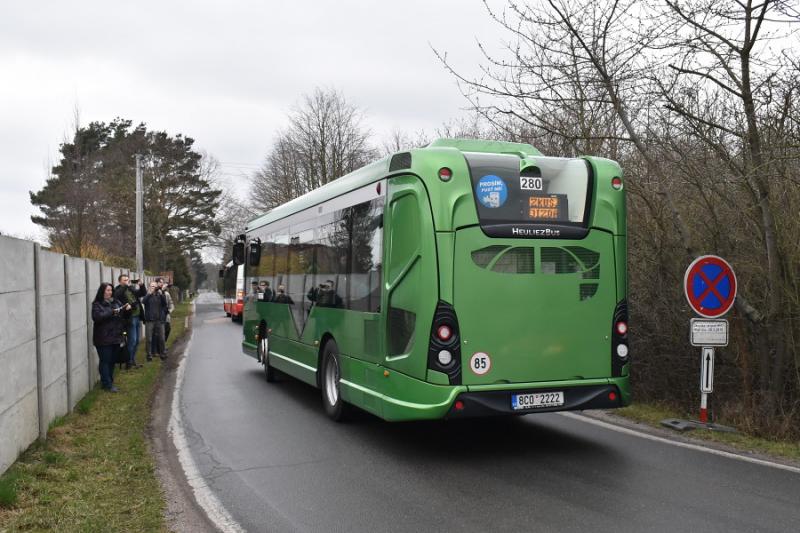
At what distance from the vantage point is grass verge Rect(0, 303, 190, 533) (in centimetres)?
534

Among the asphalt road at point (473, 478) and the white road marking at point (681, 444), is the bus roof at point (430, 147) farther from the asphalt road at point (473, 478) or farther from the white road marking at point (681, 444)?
the white road marking at point (681, 444)

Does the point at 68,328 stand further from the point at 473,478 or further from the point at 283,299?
the point at 473,478

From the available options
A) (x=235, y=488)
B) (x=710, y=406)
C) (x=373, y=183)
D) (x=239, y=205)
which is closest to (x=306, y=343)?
(x=373, y=183)

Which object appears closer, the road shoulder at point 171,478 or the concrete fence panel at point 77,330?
the road shoulder at point 171,478

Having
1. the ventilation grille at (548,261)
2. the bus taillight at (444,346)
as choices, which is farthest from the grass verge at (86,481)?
the ventilation grille at (548,261)

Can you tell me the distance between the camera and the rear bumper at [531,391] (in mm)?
6582

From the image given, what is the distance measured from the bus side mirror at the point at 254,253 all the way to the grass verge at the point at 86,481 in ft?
14.5

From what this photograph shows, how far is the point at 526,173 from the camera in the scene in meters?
7.08

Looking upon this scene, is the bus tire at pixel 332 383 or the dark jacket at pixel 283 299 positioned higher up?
the dark jacket at pixel 283 299

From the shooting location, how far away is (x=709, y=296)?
26.9 ft

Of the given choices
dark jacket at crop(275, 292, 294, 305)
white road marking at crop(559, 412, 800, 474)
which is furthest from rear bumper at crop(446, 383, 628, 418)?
dark jacket at crop(275, 292, 294, 305)

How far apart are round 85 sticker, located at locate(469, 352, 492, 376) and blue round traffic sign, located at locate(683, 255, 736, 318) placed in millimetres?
2876

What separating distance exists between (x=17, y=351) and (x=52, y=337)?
182 cm

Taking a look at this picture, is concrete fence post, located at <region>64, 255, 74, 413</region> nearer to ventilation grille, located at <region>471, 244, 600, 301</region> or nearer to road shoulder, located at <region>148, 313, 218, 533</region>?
road shoulder, located at <region>148, 313, 218, 533</region>
